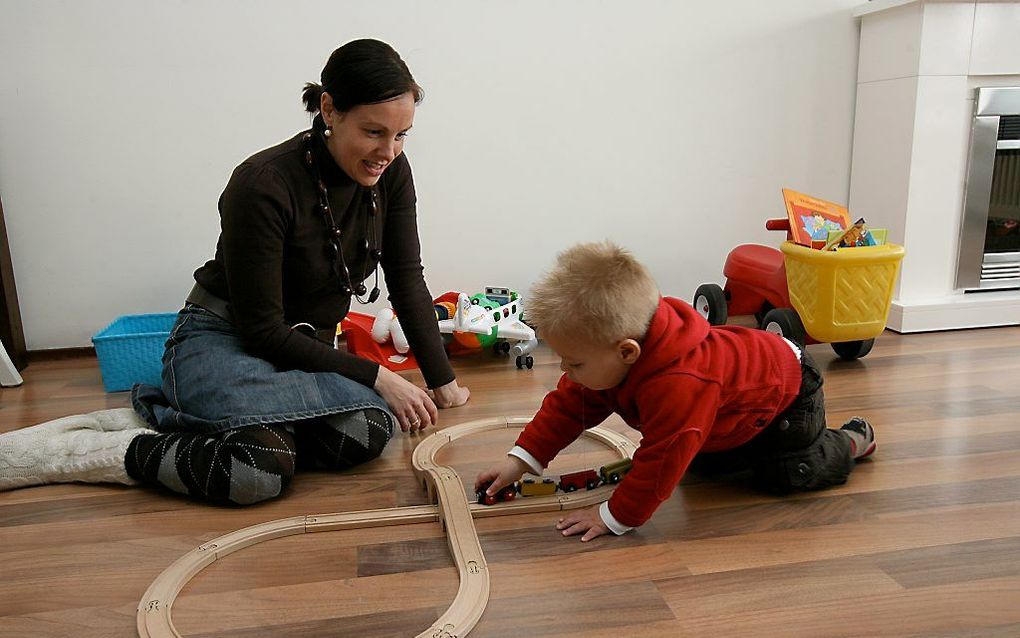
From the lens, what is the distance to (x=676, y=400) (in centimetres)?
105

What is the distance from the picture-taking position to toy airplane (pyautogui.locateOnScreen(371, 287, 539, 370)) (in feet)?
6.70

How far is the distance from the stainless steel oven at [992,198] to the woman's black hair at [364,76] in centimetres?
173

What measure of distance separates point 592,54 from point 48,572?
6.04 ft

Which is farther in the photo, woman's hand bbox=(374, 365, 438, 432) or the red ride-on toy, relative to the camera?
the red ride-on toy

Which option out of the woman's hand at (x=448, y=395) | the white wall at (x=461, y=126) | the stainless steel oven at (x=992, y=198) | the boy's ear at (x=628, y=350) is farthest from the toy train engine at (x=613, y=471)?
the stainless steel oven at (x=992, y=198)

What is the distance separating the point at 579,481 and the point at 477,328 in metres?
0.83

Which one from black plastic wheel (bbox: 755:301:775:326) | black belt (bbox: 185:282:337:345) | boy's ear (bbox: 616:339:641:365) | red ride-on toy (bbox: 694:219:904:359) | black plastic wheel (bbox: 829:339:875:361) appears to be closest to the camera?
boy's ear (bbox: 616:339:641:365)

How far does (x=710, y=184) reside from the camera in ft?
8.08

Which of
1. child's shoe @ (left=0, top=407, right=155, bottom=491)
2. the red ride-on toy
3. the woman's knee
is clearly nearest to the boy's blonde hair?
the woman's knee

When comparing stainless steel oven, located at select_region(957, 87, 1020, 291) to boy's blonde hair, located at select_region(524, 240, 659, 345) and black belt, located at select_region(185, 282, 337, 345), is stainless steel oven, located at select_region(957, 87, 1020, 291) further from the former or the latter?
black belt, located at select_region(185, 282, 337, 345)

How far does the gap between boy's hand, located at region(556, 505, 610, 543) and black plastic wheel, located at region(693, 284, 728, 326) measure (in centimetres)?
114

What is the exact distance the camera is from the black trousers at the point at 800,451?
1.23m

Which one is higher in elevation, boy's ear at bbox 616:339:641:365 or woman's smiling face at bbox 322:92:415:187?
woman's smiling face at bbox 322:92:415:187

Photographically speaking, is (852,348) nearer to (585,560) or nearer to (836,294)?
(836,294)
